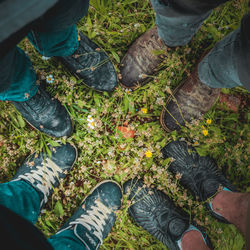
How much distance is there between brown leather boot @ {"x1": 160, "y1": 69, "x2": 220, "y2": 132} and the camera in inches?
64.1

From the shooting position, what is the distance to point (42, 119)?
1567mm

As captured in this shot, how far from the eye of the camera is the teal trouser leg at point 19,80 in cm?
115

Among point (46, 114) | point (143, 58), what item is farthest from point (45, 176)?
point (143, 58)

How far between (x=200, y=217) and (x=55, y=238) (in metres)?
1.19

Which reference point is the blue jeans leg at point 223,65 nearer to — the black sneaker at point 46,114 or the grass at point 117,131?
the grass at point 117,131

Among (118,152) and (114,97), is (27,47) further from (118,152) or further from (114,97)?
(118,152)

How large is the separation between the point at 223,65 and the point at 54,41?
1087mm

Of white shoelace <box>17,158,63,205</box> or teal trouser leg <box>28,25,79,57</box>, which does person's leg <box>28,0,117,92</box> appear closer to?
teal trouser leg <box>28,25,79,57</box>

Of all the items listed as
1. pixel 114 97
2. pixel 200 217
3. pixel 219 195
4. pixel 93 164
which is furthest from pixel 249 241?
pixel 114 97

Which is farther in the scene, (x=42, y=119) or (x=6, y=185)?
(x=42, y=119)

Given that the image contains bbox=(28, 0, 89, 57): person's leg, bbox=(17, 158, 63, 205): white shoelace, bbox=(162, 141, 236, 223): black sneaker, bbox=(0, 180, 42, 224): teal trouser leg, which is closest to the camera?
bbox=(28, 0, 89, 57): person's leg

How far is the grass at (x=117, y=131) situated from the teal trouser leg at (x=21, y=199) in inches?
7.4

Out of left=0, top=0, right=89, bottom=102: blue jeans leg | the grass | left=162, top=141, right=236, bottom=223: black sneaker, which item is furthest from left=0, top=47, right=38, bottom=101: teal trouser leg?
left=162, top=141, right=236, bottom=223: black sneaker

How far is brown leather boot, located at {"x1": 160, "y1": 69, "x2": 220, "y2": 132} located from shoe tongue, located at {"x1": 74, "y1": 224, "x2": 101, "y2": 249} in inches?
41.2
